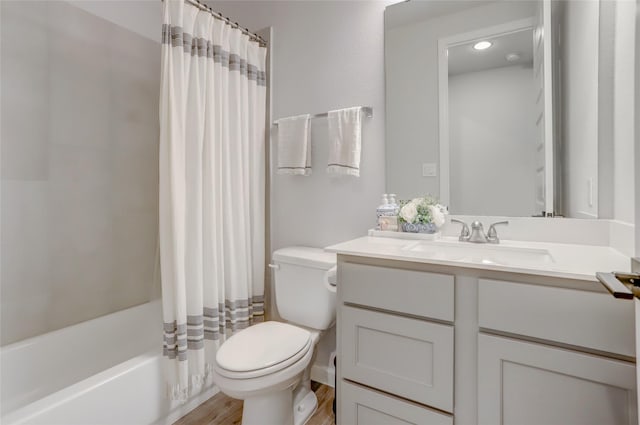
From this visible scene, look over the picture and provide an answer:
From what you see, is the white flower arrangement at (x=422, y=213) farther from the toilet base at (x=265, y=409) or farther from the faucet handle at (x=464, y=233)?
the toilet base at (x=265, y=409)

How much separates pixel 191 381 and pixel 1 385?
832mm

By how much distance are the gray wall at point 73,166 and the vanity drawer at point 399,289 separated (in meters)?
1.59

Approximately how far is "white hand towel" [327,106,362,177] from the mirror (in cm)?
16

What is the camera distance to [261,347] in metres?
1.45

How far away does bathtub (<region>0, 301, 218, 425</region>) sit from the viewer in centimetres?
120

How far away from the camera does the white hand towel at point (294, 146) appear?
1.91m

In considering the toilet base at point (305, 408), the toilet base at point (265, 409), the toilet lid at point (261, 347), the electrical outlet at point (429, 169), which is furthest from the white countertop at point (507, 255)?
the toilet base at point (305, 408)

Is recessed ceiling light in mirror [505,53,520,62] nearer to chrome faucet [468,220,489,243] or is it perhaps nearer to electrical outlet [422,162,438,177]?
electrical outlet [422,162,438,177]

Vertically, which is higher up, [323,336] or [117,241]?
[117,241]

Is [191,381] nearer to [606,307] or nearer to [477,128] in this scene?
[606,307]

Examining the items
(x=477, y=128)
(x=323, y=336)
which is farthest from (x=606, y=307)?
(x=323, y=336)

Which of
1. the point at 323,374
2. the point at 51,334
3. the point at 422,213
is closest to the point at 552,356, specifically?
the point at 422,213

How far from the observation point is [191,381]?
5.20 feet

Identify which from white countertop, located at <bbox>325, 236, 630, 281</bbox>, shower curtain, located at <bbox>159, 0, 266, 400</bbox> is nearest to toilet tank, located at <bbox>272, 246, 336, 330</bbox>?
shower curtain, located at <bbox>159, 0, 266, 400</bbox>
